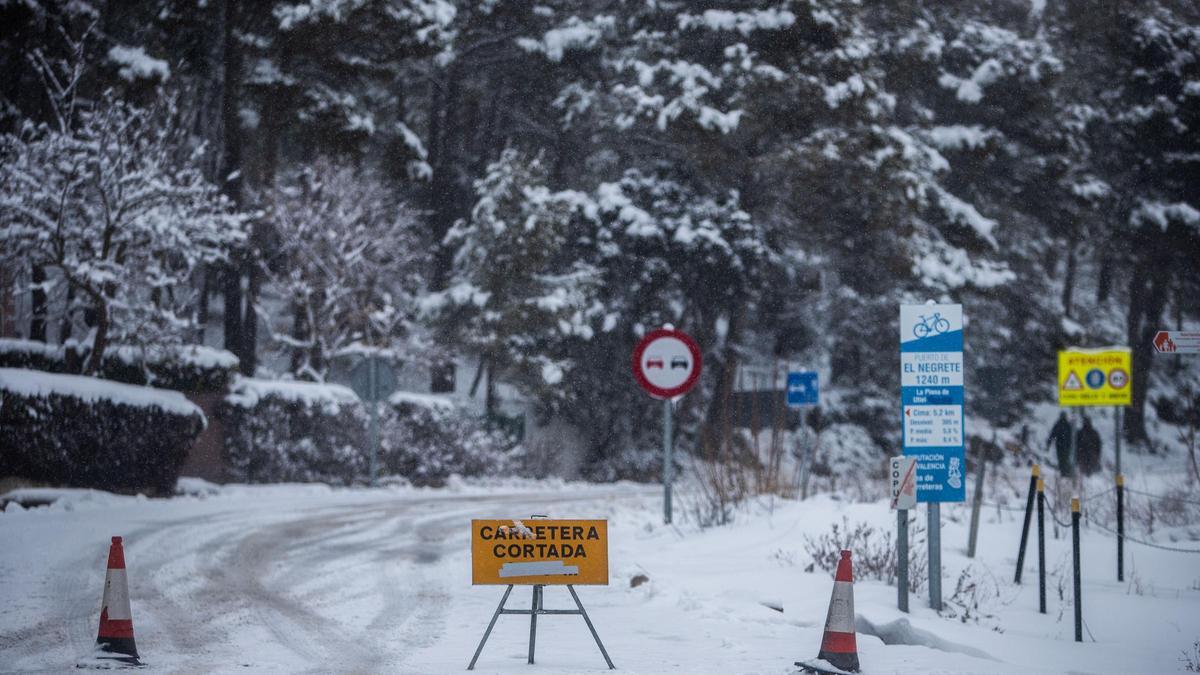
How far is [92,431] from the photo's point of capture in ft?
61.9

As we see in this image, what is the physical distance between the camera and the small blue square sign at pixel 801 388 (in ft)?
64.9

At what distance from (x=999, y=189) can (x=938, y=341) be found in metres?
30.8

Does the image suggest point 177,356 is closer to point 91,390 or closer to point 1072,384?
point 91,390

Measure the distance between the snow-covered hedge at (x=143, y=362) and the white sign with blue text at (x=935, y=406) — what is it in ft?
52.1

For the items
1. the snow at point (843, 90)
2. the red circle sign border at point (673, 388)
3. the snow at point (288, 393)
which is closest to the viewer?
the red circle sign border at point (673, 388)

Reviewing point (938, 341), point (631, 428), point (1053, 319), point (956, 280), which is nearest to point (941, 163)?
point (956, 280)

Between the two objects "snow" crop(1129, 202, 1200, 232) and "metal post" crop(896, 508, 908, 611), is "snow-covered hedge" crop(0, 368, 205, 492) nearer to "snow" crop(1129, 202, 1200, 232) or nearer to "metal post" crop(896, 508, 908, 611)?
"metal post" crop(896, 508, 908, 611)

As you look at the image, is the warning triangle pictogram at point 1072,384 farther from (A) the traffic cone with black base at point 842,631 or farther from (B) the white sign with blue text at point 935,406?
(A) the traffic cone with black base at point 842,631

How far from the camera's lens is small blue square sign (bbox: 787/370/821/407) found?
64.9 feet

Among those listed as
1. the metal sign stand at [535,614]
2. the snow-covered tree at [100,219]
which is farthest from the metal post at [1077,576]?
the snow-covered tree at [100,219]

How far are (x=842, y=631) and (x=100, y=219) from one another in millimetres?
18636

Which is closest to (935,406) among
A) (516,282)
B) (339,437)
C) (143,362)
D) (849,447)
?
(143,362)

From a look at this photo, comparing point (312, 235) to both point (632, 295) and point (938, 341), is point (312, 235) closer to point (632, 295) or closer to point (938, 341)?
point (632, 295)

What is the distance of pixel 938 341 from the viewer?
9.61 metres
